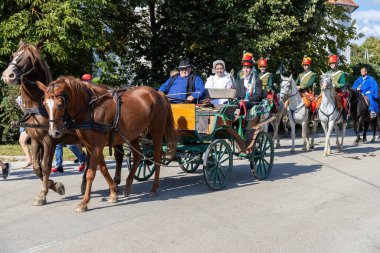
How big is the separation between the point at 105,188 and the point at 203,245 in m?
3.74

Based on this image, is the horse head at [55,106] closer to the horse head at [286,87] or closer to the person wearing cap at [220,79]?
the person wearing cap at [220,79]

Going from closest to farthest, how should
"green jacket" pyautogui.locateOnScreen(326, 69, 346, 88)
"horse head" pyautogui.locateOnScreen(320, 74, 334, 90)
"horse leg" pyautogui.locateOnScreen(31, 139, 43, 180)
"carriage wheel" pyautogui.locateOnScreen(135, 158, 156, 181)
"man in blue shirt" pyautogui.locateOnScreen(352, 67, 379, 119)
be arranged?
1. "horse leg" pyautogui.locateOnScreen(31, 139, 43, 180)
2. "carriage wheel" pyautogui.locateOnScreen(135, 158, 156, 181)
3. "horse head" pyautogui.locateOnScreen(320, 74, 334, 90)
4. "green jacket" pyautogui.locateOnScreen(326, 69, 346, 88)
5. "man in blue shirt" pyautogui.locateOnScreen(352, 67, 379, 119)

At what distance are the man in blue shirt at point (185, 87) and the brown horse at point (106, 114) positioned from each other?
2.45 feet

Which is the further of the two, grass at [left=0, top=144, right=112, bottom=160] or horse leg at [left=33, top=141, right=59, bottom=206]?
grass at [left=0, top=144, right=112, bottom=160]

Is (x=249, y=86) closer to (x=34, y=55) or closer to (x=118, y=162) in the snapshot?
(x=118, y=162)

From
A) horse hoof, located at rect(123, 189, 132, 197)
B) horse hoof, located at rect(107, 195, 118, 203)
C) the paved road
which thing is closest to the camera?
the paved road

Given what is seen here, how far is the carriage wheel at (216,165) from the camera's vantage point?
8349 mm

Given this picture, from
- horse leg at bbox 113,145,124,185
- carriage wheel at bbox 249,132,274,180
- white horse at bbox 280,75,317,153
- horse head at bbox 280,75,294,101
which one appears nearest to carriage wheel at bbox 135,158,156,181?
horse leg at bbox 113,145,124,185

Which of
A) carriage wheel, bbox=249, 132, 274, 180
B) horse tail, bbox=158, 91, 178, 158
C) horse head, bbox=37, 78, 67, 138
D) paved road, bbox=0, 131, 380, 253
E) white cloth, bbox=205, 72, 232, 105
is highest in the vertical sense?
white cloth, bbox=205, 72, 232, 105

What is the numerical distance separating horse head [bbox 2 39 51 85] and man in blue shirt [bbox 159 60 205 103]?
7.99ft

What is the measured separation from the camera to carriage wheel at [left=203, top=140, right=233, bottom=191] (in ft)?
27.4

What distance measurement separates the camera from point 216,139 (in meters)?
9.12

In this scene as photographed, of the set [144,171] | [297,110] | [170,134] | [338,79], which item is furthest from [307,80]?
[170,134]

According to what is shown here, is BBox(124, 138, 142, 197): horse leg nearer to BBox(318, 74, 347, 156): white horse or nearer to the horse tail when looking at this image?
the horse tail
